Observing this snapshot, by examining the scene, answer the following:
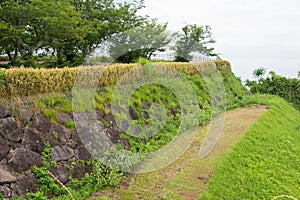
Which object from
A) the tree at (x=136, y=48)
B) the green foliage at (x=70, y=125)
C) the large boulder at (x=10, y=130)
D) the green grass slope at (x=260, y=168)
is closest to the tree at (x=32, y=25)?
the tree at (x=136, y=48)

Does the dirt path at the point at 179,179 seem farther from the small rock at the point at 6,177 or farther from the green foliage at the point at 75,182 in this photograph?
the small rock at the point at 6,177

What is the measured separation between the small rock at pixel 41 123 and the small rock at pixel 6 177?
905mm

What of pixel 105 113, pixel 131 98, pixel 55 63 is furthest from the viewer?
pixel 55 63

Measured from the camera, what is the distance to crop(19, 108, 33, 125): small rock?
4652 millimetres

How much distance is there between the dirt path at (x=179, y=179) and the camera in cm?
468

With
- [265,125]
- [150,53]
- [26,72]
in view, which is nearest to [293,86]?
[265,125]

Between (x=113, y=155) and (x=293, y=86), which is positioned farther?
(x=293, y=86)

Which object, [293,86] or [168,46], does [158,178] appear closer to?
[168,46]

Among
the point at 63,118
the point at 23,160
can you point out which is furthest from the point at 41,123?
the point at 23,160

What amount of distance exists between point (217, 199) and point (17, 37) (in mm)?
8250

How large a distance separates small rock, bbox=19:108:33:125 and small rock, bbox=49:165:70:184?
826mm

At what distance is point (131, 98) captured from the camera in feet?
25.0

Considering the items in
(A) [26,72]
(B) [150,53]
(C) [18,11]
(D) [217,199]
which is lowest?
(D) [217,199]

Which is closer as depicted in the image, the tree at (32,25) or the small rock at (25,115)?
the small rock at (25,115)
